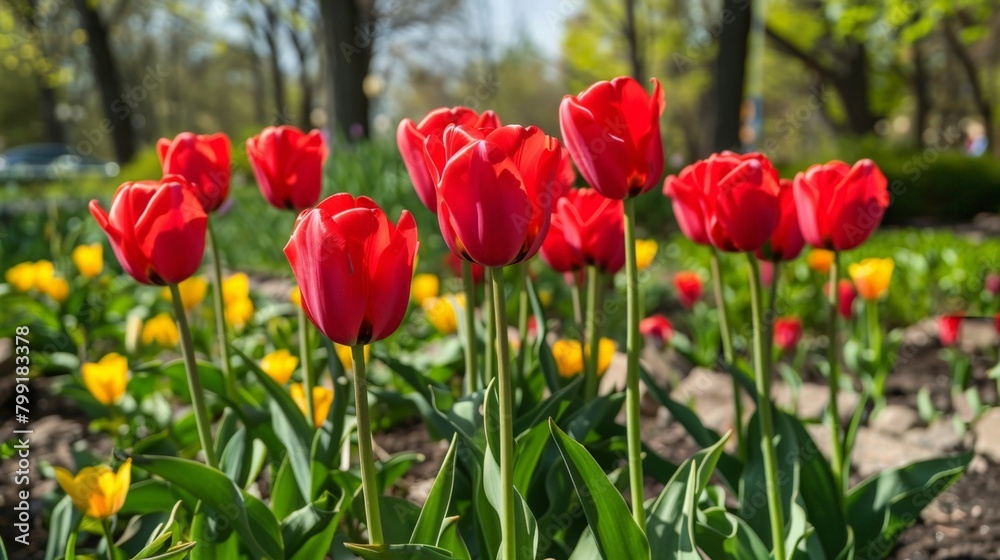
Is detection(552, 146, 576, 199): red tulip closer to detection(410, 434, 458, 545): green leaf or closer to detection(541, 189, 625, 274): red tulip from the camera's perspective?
detection(541, 189, 625, 274): red tulip

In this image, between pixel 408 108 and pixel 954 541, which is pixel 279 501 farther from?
pixel 408 108

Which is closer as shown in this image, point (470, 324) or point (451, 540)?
point (451, 540)

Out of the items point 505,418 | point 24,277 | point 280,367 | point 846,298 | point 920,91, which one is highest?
point 920,91

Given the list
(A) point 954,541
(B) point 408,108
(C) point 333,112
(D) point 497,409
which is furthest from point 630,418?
(B) point 408,108

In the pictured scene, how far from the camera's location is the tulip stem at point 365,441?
1013mm

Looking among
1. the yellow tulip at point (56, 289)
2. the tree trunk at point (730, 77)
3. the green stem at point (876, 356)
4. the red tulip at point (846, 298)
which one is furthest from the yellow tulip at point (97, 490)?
the tree trunk at point (730, 77)

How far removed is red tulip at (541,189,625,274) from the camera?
60.9 inches

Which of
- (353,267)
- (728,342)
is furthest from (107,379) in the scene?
(728,342)

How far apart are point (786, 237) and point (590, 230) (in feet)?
1.19

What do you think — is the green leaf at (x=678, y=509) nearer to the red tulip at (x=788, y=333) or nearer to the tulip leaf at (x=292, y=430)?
the tulip leaf at (x=292, y=430)

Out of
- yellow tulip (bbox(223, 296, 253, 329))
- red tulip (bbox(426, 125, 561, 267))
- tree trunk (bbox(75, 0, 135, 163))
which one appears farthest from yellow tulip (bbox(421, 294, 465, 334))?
tree trunk (bbox(75, 0, 135, 163))

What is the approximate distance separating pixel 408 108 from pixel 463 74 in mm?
11635

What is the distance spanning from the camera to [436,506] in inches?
47.1

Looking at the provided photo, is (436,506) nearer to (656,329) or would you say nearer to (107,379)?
(107,379)
